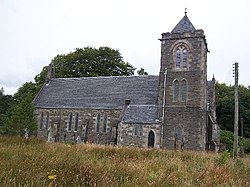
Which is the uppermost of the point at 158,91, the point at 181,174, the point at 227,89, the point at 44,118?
the point at 227,89

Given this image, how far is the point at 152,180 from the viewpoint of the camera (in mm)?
5613

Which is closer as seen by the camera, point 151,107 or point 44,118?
point 151,107

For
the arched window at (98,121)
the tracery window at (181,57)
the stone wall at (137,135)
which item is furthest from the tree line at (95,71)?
the stone wall at (137,135)

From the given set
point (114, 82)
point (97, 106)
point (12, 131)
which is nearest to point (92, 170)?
point (12, 131)

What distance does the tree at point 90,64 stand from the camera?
51812mm

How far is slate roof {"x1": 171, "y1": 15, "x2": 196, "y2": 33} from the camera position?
32.3 metres

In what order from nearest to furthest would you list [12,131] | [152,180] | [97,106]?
[152,180] → [12,131] → [97,106]

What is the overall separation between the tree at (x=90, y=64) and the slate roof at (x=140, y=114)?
67.5 feet

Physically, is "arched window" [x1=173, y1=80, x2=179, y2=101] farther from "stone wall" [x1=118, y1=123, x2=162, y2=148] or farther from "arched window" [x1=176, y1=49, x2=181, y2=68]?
"stone wall" [x1=118, y1=123, x2=162, y2=148]

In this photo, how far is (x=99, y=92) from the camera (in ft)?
121

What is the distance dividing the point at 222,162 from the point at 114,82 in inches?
1085

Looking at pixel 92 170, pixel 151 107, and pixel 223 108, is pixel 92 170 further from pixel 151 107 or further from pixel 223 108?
pixel 223 108

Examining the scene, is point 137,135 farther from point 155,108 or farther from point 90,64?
point 90,64

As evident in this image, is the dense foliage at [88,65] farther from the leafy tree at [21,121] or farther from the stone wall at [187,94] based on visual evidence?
the leafy tree at [21,121]
